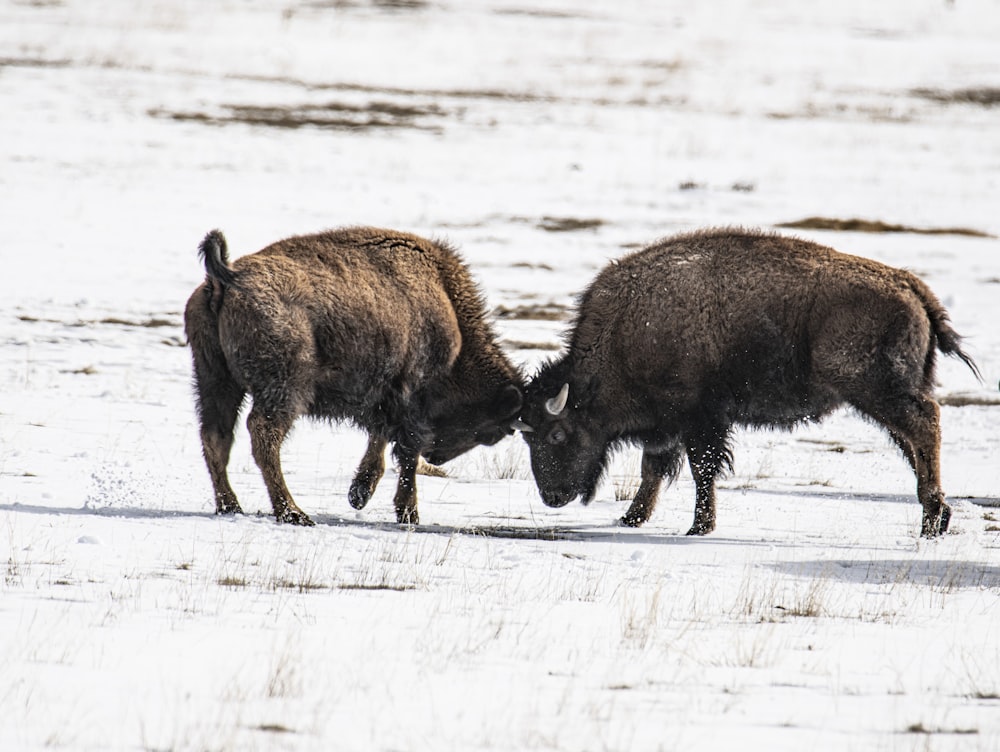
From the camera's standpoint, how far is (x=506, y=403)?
9000 millimetres

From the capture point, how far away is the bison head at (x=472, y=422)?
352 inches

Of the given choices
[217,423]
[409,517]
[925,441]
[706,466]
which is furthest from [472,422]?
[925,441]

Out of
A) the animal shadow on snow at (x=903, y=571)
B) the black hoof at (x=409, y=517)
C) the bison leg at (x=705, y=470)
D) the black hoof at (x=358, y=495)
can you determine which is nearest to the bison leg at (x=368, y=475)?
the black hoof at (x=358, y=495)

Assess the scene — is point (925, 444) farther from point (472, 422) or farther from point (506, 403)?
point (472, 422)

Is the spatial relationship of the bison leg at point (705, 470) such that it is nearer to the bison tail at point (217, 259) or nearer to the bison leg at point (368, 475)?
the bison leg at point (368, 475)

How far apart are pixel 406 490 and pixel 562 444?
4.18ft

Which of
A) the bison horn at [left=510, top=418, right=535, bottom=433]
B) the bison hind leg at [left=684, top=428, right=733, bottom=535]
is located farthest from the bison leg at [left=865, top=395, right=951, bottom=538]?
the bison horn at [left=510, top=418, right=535, bottom=433]

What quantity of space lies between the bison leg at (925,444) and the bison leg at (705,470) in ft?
3.38

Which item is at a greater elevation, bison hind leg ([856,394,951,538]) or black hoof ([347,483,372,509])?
bison hind leg ([856,394,951,538])

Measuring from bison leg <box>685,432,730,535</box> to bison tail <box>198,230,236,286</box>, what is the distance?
316 centimetres

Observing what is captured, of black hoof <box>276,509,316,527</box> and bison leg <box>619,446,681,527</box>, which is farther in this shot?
bison leg <box>619,446,681,527</box>

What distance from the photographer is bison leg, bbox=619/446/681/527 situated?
29.4 ft

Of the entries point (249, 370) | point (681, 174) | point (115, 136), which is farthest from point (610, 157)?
point (249, 370)

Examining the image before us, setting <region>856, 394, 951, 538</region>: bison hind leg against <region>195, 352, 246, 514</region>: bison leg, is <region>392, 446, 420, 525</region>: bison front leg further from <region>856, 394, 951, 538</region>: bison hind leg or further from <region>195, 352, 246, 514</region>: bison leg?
<region>856, 394, 951, 538</region>: bison hind leg
